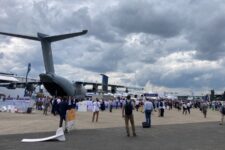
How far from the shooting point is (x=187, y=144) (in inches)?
559

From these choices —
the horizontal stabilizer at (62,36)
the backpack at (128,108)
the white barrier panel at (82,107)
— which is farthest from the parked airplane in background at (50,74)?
the backpack at (128,108)

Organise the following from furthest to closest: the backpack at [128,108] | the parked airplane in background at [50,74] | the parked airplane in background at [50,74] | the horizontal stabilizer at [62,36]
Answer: the parked airplane in background at [50,74], the parked airplane in background at [50,74], the horizontal stabilizer at [62,36], the backpack at [128,108]

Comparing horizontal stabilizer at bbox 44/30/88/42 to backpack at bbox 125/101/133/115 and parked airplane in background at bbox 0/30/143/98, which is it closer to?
parked airplane in background at bbox 0/30/143/98

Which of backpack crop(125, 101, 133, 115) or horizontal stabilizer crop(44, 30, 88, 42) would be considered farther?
horizontal stabilizer crop(44, 30, 88, 42)

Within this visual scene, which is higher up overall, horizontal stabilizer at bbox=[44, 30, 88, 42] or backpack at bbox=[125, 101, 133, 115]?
horizontal stabilizer at bbox=[44, 30, 88, 42]

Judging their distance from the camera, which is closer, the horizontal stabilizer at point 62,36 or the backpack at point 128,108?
the backpack at point 128,108

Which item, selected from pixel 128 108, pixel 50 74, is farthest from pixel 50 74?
pixel 128 108

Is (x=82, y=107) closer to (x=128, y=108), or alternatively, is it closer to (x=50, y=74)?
(x=50, y=74)

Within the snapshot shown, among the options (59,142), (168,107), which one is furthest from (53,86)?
(59,142)

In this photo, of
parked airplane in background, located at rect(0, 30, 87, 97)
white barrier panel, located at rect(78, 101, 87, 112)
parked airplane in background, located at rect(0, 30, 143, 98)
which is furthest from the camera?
parked airplane in background, located at rect(0, 30, 87, 97)

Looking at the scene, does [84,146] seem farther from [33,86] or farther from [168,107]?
[33,86]

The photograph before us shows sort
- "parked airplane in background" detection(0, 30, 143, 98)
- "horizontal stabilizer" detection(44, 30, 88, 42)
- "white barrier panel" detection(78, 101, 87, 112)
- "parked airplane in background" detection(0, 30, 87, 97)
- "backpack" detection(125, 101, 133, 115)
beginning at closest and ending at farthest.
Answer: "backpack" detection(125, 101, 133, 115)
"horizontal stabilizer" detection(44, 30, 88, 42)
"white barrier panel" detection(78, 101, 87, 112)
"parked airplane in background" detection(0, 30, 143, 98)
"parked airplane in background" detection(0, 30, 87, 97)

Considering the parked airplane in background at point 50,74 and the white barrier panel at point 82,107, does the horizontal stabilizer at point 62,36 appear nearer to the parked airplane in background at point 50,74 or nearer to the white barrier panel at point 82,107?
the parked airplane in background at point 50,74

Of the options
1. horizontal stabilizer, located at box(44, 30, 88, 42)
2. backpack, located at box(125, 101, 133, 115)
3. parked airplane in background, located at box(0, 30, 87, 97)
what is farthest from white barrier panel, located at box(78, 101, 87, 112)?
backpack, located at box(125, 101, 133, 115)
